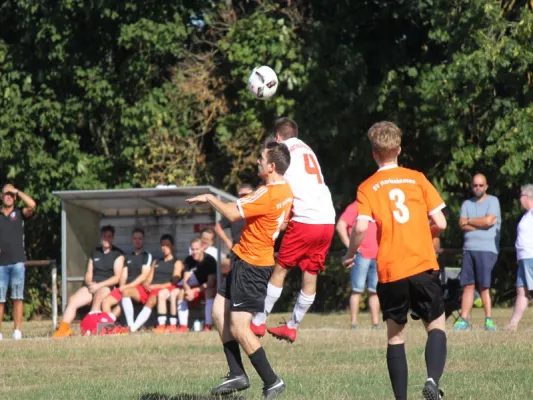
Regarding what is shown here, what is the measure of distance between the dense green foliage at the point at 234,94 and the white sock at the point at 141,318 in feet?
18.1

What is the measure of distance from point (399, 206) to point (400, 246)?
0.91 feet

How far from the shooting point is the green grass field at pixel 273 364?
9398 millimetres

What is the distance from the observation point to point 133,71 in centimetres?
2358

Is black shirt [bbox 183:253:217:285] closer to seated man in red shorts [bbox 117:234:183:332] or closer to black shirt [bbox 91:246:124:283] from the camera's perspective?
seated man in red shorts [bbox 117:234:183:332]

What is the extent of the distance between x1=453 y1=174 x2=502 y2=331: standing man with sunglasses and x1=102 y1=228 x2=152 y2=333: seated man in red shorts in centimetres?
504

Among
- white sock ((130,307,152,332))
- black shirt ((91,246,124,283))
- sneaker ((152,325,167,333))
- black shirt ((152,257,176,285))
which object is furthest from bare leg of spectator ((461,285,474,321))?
black shirt ((91,246,124,283))

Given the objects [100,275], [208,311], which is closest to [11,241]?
[100,275]

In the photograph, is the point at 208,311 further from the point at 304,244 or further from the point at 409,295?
the point at 409,295

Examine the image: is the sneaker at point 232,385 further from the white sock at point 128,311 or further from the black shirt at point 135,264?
the black shirt at point 135,264

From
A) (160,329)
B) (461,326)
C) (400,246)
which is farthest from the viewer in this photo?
(160,329)

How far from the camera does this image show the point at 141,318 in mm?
17516

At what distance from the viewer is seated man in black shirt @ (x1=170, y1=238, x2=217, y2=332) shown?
57.2 feet

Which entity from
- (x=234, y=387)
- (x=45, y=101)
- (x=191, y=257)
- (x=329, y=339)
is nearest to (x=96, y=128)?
(x=45, y=101)

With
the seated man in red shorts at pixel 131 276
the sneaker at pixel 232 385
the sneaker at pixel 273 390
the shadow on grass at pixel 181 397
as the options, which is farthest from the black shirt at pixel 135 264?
the sneaker at pixel 273 390
